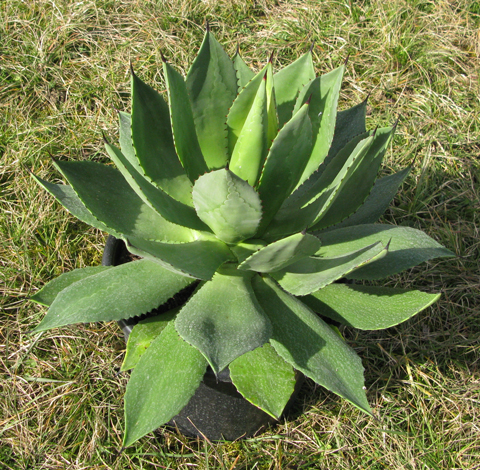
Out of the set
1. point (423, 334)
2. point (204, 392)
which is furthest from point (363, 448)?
point (204, 392)

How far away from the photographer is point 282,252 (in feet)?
3.12

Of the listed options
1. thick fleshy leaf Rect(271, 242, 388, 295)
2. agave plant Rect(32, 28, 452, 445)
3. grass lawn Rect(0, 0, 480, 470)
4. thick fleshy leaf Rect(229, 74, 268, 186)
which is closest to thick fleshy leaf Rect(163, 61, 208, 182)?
agave plant Rect(32, 28, 452, 445)

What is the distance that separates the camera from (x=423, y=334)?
182cm

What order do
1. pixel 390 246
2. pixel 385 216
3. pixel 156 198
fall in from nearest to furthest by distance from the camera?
pixel 156 198 < pixel 390 246 < pixel 385 216

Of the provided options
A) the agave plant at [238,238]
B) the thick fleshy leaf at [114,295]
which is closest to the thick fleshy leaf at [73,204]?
the agave plant at [238,238]

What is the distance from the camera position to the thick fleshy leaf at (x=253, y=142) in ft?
3.29

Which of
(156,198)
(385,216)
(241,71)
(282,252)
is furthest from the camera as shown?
(385,216)

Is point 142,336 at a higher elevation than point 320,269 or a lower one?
lower

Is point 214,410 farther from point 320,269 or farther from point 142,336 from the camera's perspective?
point 320,269

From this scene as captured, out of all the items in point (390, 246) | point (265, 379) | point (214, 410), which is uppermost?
point (390, 246)

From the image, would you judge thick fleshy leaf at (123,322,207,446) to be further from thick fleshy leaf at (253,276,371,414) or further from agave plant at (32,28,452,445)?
thick fleshy leaf at (253,276,371,414)

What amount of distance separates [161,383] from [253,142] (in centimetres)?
59

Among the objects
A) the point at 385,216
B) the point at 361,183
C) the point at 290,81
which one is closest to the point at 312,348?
the point at 361,183

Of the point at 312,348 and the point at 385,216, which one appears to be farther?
the point at 385,216
